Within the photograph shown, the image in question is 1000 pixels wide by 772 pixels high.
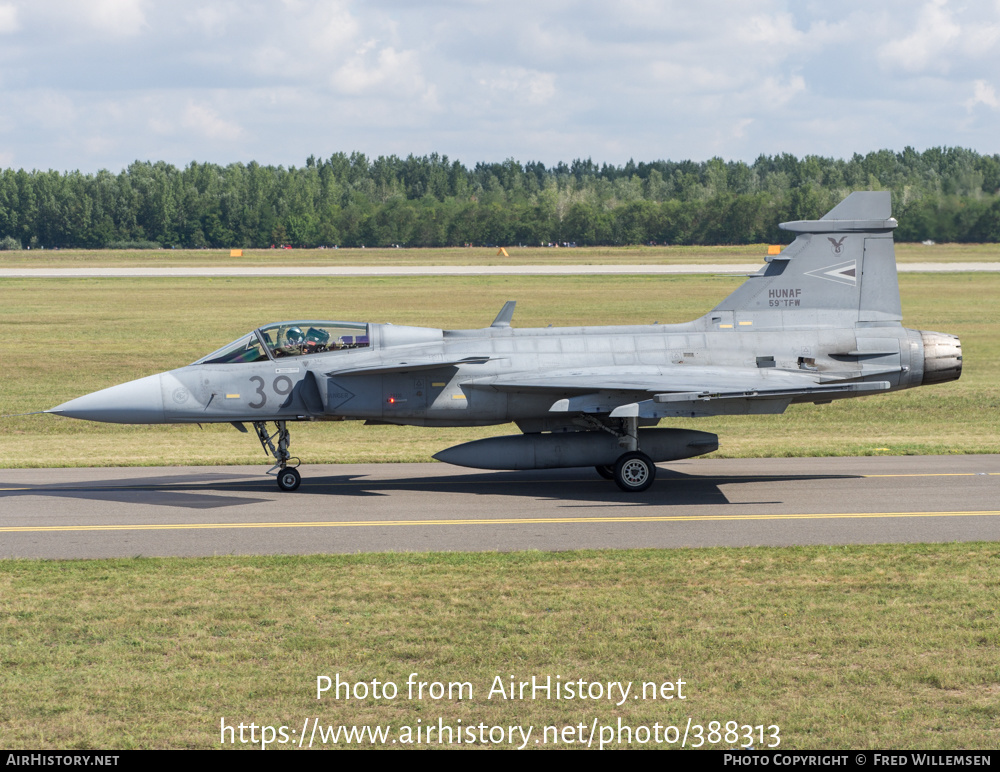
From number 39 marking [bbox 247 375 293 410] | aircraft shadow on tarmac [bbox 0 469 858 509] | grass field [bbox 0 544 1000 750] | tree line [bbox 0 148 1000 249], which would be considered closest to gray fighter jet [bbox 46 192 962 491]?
number 39 marking [bbox 247 375 293 410]

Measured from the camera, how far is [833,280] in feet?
58.3

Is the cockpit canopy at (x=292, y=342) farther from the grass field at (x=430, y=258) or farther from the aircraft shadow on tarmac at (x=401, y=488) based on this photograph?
the grass field at (x=430, y=258)

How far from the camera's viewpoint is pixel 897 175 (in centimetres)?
5506

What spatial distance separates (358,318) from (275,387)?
3258cm

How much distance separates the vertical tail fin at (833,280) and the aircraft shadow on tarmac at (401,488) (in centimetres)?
281

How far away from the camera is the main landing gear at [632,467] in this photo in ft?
54.2

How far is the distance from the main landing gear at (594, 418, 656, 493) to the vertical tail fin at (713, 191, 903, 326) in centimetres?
290

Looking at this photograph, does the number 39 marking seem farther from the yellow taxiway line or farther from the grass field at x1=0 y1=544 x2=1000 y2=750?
the grass field at x1=0 y1=544 x2=1000 y2=750

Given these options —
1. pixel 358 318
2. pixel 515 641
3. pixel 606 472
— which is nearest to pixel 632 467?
pixel 606 472

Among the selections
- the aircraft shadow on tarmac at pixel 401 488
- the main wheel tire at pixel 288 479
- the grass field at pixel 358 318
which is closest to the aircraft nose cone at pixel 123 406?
the aircraft shadow on tarmac at pixel 401 488

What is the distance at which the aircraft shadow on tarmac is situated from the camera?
16.2 metres
